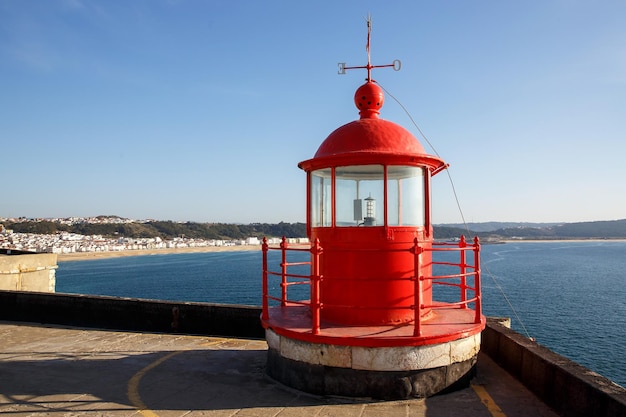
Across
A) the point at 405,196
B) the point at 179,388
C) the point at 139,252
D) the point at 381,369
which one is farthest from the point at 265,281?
the point at 139,252

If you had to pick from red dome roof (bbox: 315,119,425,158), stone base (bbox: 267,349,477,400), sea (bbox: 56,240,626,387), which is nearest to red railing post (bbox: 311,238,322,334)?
stone base (bbox: 267,349,477,400)

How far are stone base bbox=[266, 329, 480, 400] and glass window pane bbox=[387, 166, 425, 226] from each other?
1692mm

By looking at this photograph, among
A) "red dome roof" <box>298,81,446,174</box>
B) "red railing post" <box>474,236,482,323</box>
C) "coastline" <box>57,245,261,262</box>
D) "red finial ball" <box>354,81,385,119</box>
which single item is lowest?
"coastline" <box>57,245,261,262</box>

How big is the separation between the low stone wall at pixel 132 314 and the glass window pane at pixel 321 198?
10.9 feet

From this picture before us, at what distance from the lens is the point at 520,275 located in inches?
2712

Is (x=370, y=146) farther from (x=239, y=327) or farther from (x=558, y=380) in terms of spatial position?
(x=239, y=327)

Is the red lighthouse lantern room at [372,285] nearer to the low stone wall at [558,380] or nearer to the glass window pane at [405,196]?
the glass window pane at [405,196]

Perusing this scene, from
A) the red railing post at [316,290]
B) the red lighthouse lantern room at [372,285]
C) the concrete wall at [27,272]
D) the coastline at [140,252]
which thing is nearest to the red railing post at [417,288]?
the red lighthouse lantern room at [372,285]

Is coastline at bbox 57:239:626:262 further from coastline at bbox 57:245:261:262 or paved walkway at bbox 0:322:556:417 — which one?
paved walkway at bbox 0:322:556:417

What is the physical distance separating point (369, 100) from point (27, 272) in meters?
12.7

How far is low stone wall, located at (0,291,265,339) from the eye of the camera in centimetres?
948

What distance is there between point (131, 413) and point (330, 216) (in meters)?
3.43

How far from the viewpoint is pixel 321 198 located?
677cm

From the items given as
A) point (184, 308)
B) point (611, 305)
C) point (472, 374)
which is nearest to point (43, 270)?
point (184, 308)
